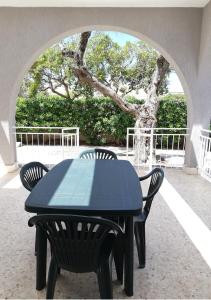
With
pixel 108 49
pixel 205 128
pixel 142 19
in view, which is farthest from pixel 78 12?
pixel 108 49

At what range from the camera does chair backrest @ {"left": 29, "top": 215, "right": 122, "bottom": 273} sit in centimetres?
151

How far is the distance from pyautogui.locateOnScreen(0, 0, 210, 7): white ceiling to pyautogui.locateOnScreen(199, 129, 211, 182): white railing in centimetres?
223

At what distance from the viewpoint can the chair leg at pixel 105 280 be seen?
5.53 ft

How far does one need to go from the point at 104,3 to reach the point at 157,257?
4029 mm

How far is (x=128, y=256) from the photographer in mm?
1812

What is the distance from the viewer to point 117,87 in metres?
11.0

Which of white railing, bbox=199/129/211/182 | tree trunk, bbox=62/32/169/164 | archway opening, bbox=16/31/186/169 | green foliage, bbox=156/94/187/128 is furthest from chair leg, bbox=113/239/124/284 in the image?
green foliage, bbox=156/94/187/128

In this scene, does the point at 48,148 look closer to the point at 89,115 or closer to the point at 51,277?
the point at 89,115

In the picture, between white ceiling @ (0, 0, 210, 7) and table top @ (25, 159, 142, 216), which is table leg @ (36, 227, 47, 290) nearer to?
table top @ (25, 159, 142, 216)

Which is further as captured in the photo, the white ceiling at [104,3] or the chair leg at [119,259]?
the white ceiling at [104,3]

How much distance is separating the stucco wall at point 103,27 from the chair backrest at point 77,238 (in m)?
Result: 3.88

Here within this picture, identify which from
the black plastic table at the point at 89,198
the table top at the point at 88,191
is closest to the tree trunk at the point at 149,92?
the table top at the point at 88,191

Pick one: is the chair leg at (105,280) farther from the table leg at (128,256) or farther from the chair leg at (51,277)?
the chair leg at (51,277)

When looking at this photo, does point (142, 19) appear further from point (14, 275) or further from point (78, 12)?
point (14, 275)
